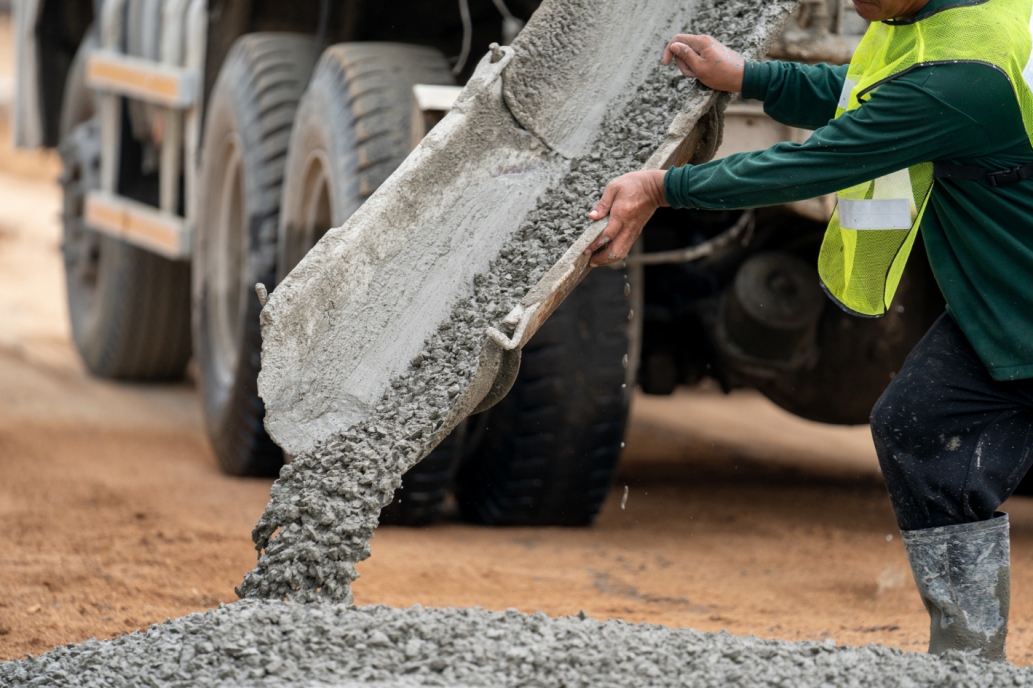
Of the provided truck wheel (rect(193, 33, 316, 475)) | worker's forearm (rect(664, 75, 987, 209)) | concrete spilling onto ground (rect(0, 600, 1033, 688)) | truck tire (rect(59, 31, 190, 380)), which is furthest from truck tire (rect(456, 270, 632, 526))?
truck tire (rect(59, 31, 190, 380))

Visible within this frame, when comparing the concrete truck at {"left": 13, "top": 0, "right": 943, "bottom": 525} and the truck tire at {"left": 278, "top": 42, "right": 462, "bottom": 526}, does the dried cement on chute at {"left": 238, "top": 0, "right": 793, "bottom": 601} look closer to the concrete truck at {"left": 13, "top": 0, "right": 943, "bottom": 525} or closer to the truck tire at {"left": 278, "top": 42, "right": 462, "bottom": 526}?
the concrete truck at {"left": 13, "top": 0, "right": 943, "bottom": 525}

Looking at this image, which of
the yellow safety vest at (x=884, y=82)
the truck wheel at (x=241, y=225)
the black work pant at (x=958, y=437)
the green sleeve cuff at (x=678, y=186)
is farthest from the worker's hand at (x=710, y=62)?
the truck wheel at (x=241, y=225)

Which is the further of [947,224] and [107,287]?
[107,287]

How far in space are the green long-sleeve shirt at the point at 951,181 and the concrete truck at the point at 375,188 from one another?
103cm

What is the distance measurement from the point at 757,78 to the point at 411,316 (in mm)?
1050

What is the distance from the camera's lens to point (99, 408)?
700 cm

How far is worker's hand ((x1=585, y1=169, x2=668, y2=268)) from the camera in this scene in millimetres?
3006

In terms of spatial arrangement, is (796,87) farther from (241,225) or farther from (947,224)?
(241,225)

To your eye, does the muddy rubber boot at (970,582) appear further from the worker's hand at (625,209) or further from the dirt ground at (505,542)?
the worker's hand at (625,209)

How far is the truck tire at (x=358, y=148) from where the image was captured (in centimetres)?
447

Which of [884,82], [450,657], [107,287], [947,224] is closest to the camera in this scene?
[450,657]

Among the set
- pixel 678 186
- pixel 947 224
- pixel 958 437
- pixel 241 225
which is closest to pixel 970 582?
pixel 958 437

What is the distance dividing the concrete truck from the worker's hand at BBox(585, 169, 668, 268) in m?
0.95

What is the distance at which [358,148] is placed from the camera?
4473 mm
